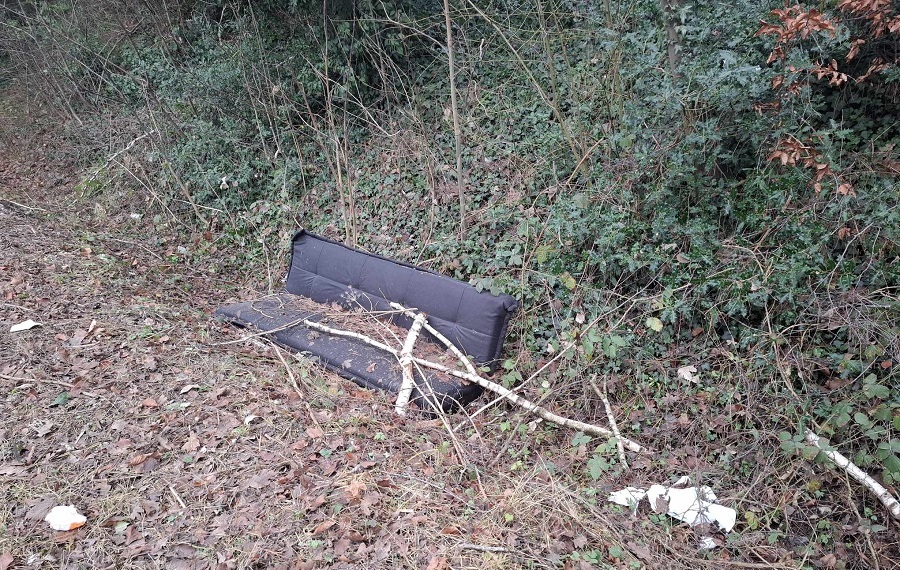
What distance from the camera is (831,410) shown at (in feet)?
11.6

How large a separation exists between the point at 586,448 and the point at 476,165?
3.76m

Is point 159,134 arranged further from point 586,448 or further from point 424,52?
point 586,448

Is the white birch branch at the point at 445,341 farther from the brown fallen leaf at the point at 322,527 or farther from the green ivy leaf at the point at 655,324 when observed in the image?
the brown fallen leaf at the point at 322,527

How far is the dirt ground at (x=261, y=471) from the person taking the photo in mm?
Result: 3082

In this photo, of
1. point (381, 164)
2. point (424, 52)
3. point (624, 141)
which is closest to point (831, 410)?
point (624, 141)

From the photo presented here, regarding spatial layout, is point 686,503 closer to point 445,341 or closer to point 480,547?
point 480,547

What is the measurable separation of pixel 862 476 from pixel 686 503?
0.93m

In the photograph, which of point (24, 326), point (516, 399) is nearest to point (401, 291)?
point (516, 399)

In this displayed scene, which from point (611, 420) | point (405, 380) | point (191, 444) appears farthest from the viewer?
point (405, 380)

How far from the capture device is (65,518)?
10.5 ft

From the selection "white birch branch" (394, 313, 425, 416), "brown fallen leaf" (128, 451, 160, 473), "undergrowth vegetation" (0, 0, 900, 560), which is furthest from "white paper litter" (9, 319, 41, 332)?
"white birch branch" (394, 313, 425, 416)

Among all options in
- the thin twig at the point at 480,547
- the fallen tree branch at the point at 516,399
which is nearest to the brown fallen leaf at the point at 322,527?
the thin twig at the point at 480,547

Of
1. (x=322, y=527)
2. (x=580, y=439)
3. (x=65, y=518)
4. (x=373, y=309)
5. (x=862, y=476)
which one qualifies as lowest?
(x=373, y=309)

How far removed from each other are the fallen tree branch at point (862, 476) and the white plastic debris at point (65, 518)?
4026mm
